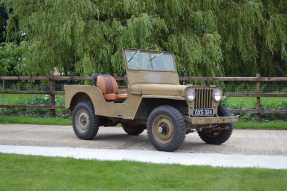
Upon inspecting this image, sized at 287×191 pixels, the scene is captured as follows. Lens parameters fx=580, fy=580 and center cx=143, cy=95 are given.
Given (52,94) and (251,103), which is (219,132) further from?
(52,94)

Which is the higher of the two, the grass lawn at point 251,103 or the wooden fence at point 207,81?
the wooden fence at point 207,81

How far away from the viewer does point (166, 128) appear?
32.6 ft

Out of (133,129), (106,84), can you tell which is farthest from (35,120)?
(106,84)

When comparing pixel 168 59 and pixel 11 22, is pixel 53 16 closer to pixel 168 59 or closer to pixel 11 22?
pixel 11 22

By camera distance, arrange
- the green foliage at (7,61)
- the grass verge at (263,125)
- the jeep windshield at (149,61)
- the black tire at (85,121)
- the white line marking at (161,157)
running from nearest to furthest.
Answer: the white line marking at (161,157)
the jeep windshield at (149,61)
the black tire at (85,121)
the grass verge at (263,125)
the green foliage at (7,61)

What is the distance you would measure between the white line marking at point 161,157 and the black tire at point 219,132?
1237mm

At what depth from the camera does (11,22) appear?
2034 centimetres

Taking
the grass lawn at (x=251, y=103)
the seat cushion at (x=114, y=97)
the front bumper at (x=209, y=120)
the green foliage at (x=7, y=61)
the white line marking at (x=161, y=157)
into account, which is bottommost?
the white line marking at (x=161, y=157)

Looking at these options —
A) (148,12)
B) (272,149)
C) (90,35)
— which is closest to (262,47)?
(148,12)

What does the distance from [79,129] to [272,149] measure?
389 centimetres

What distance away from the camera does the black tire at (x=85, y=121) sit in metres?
11.4

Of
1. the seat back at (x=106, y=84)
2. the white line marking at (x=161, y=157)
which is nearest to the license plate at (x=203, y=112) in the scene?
the white line marking at (x=161, y=157)

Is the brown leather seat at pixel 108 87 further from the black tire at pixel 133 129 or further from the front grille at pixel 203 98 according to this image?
the front grille at pixel 203 98

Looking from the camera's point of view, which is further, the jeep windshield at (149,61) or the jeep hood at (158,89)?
the jeep windshield at (149,61)
